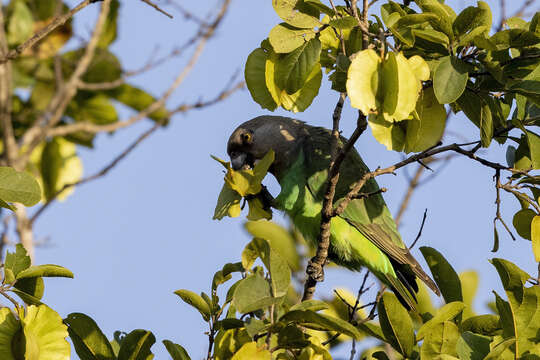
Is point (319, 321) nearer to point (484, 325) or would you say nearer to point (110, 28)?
point (484, 325)

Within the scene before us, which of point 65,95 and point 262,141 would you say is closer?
point 262,141

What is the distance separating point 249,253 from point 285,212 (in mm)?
1527

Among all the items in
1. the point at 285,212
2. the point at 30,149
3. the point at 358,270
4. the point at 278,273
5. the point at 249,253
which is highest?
the point at 30,149

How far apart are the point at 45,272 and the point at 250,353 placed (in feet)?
2.26

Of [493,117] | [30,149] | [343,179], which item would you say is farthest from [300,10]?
[30,149]

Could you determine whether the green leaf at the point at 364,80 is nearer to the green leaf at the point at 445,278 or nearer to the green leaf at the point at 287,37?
the green leaf at the point at 287,37

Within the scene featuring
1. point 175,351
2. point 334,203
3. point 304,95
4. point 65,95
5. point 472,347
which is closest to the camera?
point 472,347

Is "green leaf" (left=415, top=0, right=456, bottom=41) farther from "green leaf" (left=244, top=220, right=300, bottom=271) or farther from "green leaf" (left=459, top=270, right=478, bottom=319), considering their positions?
"green leaf" (left=459, top=270, right=478, bottom=319)

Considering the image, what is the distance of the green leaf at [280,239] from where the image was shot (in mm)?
3840

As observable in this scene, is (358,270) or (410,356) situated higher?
(358,270)

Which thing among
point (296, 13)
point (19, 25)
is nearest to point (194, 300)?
point (296, 13)

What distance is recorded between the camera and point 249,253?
2.56m

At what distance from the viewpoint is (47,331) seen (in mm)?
2047

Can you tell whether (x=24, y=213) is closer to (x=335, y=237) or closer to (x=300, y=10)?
(x=335, y=237)
